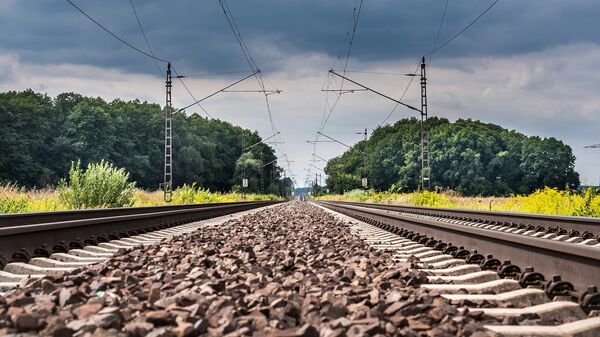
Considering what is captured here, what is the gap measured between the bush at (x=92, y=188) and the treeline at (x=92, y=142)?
37.0 meters

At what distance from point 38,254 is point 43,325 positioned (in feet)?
14.1

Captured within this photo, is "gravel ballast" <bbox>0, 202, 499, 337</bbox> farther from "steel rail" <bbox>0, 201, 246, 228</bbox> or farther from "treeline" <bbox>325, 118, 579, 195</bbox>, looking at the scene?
"treeline" <bbox>325, 118, 579, 195</bbox>

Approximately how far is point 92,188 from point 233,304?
1604cm

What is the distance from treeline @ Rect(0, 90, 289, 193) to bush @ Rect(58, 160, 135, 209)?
37000mm

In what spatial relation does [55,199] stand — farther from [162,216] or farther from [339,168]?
[339,168]

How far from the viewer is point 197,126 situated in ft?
406

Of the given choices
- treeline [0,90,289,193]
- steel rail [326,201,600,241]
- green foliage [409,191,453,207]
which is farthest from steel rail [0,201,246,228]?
treeline [0,90,289,193]

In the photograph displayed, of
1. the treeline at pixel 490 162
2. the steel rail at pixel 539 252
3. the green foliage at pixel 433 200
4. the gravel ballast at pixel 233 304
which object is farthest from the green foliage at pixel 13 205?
the treeline at pixel 490 162

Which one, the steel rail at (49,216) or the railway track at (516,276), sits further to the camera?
the steel rail at (49,216)

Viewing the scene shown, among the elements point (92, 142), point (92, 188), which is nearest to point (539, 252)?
point (92, 188)

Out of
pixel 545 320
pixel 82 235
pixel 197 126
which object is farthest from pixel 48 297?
pixel 197 126

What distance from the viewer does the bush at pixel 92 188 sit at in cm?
1783

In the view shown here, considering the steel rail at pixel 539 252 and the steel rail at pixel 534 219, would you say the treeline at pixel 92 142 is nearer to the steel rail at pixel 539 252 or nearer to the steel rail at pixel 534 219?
the steel rail at pixel 534 219

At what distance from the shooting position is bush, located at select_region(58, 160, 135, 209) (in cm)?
1783
